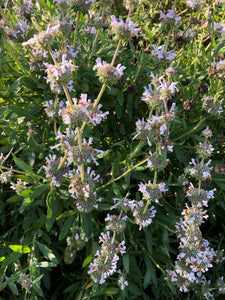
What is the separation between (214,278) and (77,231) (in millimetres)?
1408

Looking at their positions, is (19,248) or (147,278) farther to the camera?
(147,278)

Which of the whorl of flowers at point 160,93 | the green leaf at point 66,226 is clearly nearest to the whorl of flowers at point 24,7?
the whorl of flowers at point 160,93

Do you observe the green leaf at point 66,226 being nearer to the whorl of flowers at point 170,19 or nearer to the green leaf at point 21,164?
the green leaf at point 21,164

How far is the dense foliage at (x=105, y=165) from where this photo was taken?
184cm

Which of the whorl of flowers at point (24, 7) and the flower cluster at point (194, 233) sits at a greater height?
the whorl of flowers at point (24, 7)

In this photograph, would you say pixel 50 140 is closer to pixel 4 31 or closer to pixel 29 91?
pixel 29 91

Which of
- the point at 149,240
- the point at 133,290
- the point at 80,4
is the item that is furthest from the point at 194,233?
the point at 80,4

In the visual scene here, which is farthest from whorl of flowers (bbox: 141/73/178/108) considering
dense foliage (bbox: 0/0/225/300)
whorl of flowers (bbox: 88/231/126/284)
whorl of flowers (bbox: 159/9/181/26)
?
whorl of flowers (bbox: 88/231/126/284)

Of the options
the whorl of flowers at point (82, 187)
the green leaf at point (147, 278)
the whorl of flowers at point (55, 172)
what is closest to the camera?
the whorl of flowers at point (82, 187)

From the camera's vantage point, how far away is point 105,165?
2.41 metres

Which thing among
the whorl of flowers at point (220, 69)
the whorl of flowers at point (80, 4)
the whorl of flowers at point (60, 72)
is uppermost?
the whorl of flowers at point (80, 4)

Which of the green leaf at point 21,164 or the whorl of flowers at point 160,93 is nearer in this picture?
the whorl of flowers at point 160,93

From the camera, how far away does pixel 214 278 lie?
273 centimetres

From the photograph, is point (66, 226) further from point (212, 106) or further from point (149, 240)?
point (212, 106)
